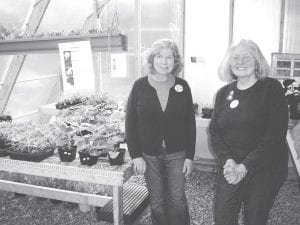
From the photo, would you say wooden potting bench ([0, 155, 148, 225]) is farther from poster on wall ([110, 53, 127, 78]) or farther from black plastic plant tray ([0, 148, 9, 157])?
poster on wall ([110, 53, 127, 78])

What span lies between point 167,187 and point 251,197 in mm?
584

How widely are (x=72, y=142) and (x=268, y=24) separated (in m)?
3.19

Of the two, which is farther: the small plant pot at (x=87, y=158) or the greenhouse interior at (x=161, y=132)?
the small plant pot at (x=87, y=158)

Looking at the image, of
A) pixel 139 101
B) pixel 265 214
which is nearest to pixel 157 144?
pixel 139 101

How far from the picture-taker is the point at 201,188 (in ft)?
11.4

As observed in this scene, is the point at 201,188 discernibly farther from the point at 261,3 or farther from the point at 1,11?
the point at 1,11

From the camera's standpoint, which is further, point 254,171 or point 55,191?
point 55,191

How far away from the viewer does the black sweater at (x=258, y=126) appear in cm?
172

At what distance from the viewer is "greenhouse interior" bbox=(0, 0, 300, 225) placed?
178 cm

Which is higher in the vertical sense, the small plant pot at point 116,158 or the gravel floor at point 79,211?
the small plant pot at point 116,158

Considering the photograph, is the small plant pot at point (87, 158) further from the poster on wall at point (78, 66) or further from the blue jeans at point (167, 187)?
the poster on wall at point (78, 66)

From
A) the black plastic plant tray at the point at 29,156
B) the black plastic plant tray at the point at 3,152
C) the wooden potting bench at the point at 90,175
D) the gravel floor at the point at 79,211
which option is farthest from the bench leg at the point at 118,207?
the black plastic plant tray at the point at 3,152

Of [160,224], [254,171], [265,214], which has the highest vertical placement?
[254,171]

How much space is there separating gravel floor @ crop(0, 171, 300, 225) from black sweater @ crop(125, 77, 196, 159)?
1.03 m
